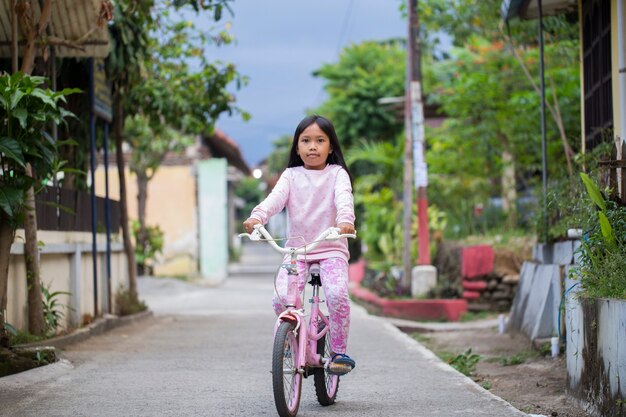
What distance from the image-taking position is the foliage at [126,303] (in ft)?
45.4

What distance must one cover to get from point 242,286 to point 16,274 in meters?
19.5

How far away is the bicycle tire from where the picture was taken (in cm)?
617

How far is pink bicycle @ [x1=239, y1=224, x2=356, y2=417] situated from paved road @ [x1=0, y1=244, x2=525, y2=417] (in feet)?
0.92

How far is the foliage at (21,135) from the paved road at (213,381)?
4.61ft

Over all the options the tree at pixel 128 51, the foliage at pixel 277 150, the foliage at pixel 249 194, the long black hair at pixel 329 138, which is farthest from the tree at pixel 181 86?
the foliage at pixel 249 194

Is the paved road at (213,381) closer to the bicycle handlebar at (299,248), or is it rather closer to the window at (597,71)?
the bicycle handlebar at (299,248)

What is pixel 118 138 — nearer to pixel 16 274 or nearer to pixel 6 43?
pixel 6 43

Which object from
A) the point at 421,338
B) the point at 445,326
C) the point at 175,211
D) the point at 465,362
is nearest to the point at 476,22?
the point at 445,326

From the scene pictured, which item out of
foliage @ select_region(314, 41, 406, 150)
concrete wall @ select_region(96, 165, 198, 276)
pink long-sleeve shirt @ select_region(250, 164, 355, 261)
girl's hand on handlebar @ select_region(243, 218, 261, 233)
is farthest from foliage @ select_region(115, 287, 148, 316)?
foliage @ select_region(314, 41, 406, 150)

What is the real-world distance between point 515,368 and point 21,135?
4906mm

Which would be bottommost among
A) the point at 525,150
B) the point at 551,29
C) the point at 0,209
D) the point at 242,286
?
the point at 242,286

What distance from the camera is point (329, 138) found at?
6.44m

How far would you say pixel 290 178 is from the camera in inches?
251

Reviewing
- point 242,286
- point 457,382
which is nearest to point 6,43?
point 457,382
